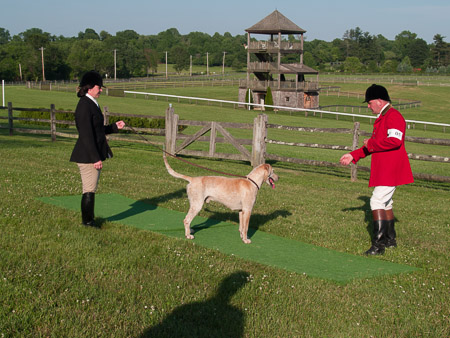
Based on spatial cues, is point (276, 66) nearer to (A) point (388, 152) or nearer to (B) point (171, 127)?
(B) point (171, 127)

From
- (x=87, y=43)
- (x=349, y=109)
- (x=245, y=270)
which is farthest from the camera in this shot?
(x=87, y=43)

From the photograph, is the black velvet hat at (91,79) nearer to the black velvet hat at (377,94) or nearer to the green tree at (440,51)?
the black velvet hat at (377,94)

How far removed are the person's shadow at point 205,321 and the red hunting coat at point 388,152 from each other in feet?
10.1

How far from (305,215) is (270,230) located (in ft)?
4.66

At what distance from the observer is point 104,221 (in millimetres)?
8664

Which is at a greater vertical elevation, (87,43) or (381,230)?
(87,43)

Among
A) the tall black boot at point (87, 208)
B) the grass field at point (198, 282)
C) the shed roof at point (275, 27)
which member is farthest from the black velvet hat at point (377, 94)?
the shed roof at point (275, 27)

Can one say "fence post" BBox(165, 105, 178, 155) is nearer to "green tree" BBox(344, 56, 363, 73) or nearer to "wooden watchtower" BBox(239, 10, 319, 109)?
"wooden watchtower" BBox(239, 10, 319, 109)

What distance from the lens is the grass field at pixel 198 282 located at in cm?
492

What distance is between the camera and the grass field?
492 cm

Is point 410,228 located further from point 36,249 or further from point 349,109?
point 349,109

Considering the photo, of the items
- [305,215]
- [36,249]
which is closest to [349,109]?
[305,215]

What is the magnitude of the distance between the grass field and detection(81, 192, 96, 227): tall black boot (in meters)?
0.23

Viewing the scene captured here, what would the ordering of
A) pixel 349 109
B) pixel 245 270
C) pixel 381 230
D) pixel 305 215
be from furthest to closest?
pixel 349 109 < pixel 305 215 < pixel 381 230 < pixel 245 270
